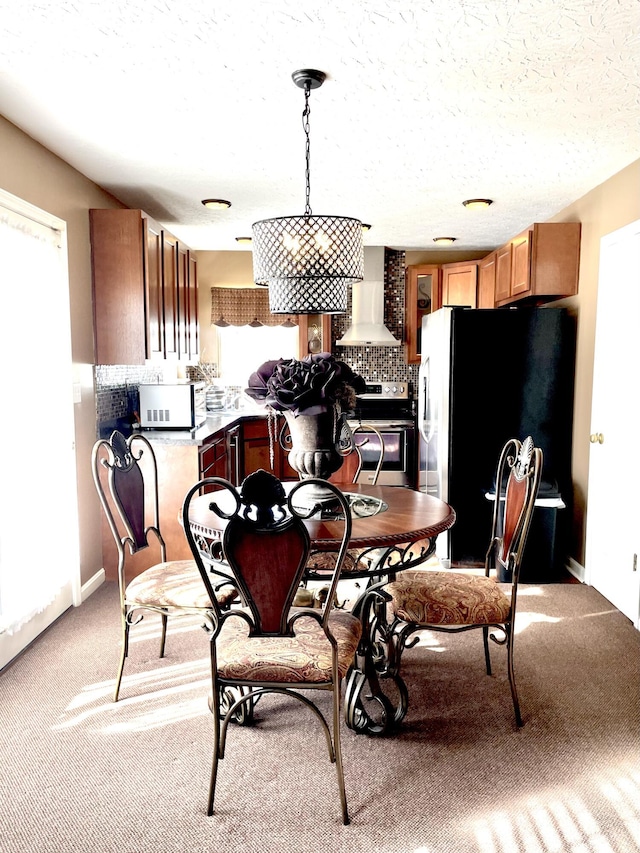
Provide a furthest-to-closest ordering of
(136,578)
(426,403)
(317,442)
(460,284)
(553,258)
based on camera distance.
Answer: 1. (460,284)
2. (426,403)
3. (553,258)
4. (136,578)
5. (317,442)

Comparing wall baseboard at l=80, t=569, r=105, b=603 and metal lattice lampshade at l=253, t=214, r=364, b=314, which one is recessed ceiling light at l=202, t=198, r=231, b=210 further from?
wall baseboard at l=80, t=569, r=105, b=603

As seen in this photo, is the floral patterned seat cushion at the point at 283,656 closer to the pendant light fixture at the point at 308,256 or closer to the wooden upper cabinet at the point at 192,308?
the pendant light fixture at the point at 308,256

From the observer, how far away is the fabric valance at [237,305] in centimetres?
603

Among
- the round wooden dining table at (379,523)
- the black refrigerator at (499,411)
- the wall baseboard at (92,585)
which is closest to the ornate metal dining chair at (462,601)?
the round wooden dining table at (379,523)

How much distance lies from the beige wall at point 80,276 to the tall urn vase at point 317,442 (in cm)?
154

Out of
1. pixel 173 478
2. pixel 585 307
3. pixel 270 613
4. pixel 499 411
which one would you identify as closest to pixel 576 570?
pixel 499 411

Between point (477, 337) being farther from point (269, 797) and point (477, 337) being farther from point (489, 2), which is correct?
point (269, 797)

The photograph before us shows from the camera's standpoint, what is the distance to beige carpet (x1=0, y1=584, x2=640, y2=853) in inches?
69.2

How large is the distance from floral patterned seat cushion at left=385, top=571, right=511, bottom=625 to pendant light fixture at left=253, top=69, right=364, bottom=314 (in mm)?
1155

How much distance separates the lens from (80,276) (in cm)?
351

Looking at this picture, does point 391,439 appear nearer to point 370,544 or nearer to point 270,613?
point 370,544

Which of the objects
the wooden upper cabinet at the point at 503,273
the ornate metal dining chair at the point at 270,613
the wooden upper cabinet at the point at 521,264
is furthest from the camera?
the wooden upper cabinet at the point at 503,273

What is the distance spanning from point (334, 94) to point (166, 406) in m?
2.30

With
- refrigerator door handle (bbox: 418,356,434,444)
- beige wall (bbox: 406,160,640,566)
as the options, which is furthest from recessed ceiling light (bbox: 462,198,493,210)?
refrigerator door handle (bbox: 418,356,434,444)
